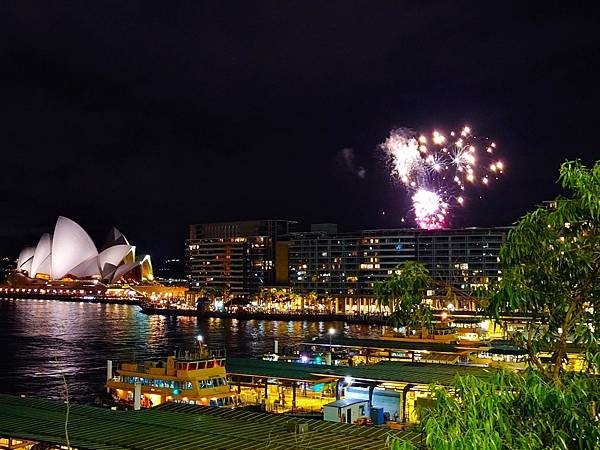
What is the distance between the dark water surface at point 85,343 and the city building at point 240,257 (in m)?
35.2

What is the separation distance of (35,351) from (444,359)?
72.0ft

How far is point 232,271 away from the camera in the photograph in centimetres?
9606

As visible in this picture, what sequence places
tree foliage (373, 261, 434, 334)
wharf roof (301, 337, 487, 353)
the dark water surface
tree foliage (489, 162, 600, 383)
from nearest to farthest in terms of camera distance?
tree foliage (489, 162, 600, 383), tree foliage (373, 261, 434, 334), wharf roof (301, 337, 487, 353), the dark water surface

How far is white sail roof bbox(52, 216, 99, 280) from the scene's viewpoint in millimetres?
88000

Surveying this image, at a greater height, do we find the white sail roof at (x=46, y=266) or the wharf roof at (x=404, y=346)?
the white sail roof at (x=46, y=266)

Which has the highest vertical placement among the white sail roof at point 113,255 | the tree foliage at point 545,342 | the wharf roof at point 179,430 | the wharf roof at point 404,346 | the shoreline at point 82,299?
the white sail roof at point 113,255

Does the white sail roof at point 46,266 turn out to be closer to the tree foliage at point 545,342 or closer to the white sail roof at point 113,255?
the white sail roof at point 113,255

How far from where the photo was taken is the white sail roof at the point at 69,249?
88.0 m

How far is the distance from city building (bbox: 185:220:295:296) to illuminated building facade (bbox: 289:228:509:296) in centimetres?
779

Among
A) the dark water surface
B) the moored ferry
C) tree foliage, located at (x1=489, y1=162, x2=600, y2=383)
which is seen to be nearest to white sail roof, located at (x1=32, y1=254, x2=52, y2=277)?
the dark water surface

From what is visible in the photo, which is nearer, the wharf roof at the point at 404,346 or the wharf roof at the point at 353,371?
the wharf roof at the point at 353,371

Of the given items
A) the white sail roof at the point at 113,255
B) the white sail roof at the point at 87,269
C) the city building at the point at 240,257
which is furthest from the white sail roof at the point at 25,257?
the city building at the point at 240,257

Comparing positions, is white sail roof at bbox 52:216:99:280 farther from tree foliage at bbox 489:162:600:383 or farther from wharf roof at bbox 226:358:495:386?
tree foliage at bbox 489:162:600:383

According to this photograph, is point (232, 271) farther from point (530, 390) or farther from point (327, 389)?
point (530, 390)
